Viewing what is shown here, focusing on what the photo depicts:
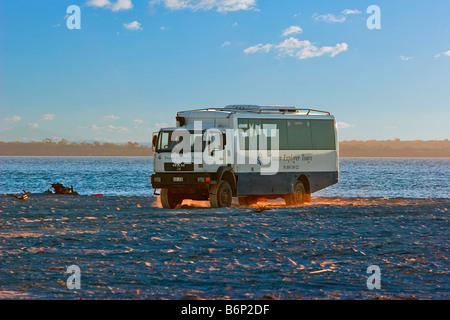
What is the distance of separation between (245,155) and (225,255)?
12525mm

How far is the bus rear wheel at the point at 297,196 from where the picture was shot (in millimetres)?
26641

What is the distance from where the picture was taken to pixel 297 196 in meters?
27.0

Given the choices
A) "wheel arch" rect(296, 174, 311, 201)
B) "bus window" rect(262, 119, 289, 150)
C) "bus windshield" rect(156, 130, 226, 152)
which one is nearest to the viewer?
"bus windshield" rect(156, 130, 226, 152)

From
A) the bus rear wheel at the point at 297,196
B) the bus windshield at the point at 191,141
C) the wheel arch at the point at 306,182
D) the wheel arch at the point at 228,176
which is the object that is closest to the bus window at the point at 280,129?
the wheel arch at the point at 306,182

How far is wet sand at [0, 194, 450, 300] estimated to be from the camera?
9203 millimetres

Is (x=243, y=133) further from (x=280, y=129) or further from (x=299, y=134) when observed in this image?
(x=299, y=134)

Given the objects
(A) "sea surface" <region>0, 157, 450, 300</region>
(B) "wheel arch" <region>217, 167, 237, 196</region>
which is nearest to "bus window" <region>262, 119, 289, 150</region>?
(B) "wheel arch" <region>217, 167, 237, 196</region>

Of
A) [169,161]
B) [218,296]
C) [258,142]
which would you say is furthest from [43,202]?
[218,296]

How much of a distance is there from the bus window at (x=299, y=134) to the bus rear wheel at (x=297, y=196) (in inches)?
60.2

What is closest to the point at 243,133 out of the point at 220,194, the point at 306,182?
the point at 220,194
